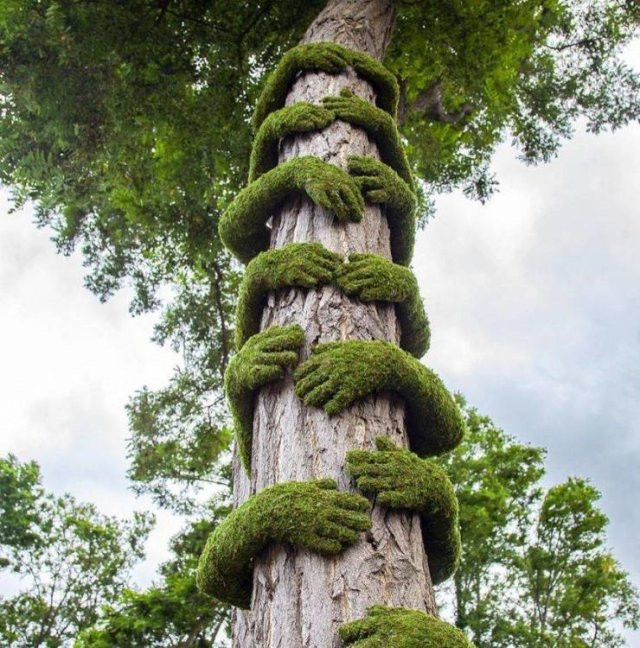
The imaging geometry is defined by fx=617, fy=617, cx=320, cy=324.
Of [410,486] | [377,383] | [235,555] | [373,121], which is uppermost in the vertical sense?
[373,121]

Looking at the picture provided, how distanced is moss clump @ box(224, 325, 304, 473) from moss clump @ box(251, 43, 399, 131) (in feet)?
7.88

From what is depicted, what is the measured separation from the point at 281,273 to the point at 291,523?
3.90 ft

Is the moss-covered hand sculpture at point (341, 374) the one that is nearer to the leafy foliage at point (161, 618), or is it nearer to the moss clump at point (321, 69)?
the moss clump at point (321, 69)

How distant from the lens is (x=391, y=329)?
2807 mm

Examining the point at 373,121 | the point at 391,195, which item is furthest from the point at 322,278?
the point at 373,121

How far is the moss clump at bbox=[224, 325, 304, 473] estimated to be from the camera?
8.00ft

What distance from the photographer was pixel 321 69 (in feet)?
13.8

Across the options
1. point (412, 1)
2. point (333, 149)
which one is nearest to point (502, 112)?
point (412, 1)

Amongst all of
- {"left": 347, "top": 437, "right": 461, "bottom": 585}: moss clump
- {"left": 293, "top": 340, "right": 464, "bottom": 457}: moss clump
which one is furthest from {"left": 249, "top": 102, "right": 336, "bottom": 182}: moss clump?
{"left": 347, "top": 437, "right": 461, "bottom": 585}: moss clump

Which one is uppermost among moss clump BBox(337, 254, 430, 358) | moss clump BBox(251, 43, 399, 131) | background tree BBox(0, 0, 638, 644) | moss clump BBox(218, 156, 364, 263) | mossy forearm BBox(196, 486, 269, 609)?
background tree BBox(0, 0, 638, 644)

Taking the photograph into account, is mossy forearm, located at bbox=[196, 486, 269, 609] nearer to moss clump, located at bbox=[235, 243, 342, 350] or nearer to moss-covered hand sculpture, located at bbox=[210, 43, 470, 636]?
moss-covered hand sculpture, located at bbox=[210, 43, 470, 636]

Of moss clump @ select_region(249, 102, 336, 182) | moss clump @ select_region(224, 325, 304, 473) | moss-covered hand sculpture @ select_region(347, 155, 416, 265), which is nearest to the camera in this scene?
moss clump @ select_region(224, 325, 304, 473)

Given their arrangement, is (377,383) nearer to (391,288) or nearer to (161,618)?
(391,288)

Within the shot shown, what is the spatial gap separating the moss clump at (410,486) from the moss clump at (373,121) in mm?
2273
